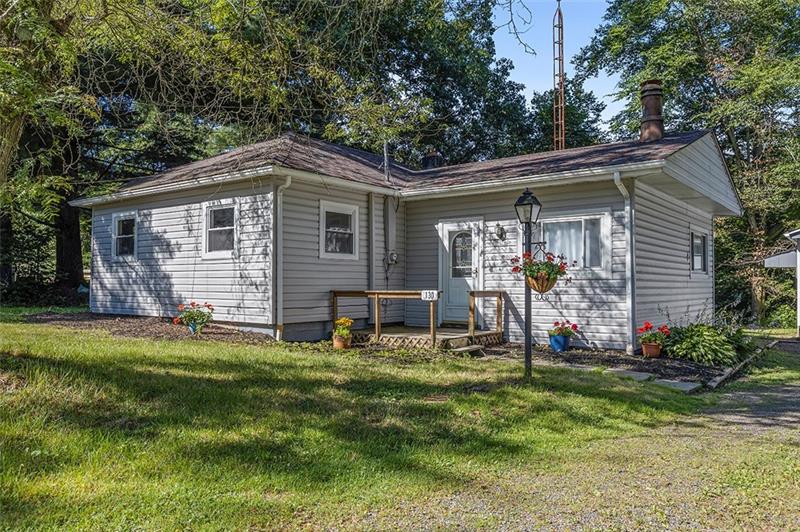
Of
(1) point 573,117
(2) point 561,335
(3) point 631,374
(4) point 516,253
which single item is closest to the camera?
(3) point 631,374

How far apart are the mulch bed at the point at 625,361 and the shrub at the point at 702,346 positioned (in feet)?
0.58

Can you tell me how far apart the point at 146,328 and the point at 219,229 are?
2.20 metres

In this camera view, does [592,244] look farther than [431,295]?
Yes

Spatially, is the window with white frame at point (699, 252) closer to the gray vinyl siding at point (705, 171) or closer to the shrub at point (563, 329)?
the gray vinyl siding at point (705, 171)

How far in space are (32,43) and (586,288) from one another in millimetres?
8415

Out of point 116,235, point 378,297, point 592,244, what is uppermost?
point 116,235

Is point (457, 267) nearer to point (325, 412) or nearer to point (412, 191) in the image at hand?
point (412, 191)

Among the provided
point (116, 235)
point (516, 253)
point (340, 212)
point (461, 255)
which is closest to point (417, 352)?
point (516, 253)

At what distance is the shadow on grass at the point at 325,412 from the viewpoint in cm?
375

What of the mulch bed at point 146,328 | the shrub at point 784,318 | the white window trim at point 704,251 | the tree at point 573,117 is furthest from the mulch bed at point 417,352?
the tree at point 573,117

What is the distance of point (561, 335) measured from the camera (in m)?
9.41

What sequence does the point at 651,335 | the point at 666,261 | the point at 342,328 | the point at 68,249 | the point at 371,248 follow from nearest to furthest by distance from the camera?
the point at 651,335, the point at 342,328, the point at 666,261, the point at 371,248, the point at 68,249

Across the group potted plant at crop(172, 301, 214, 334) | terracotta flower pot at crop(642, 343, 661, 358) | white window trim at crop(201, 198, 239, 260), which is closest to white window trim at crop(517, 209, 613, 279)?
terracotta flower pot at crop(642, 343, 661, 358)

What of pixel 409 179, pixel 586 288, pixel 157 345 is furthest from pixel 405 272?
pixel 157 345
